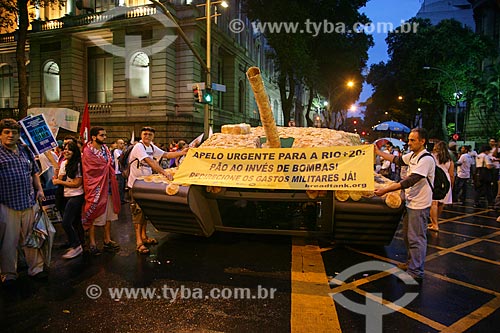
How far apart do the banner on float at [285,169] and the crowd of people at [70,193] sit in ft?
2.01

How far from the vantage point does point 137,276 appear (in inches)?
155

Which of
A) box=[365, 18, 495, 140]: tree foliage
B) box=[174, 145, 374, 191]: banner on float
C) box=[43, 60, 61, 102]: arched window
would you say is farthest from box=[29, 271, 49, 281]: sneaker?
box=[365, 18, 495, 140]: tree foliage

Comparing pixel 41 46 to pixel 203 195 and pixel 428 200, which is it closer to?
pixel 203 195

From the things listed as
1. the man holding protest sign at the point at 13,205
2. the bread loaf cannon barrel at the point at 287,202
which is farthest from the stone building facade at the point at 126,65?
the man holding protest sign at the point at 13,205

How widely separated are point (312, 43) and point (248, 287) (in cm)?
2338

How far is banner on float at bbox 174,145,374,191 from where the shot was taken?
13.2 ft

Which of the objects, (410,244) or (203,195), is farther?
(203,195)

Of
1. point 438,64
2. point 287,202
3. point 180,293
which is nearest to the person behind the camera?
point 180,293

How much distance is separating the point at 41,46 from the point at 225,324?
2735 cm

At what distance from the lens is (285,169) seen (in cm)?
426

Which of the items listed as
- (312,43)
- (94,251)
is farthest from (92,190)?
(312,43)

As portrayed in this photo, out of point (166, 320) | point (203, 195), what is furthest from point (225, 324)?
point (203, 195)

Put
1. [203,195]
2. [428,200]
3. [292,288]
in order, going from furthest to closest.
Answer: [203,195]
[428,200]
[292,288]

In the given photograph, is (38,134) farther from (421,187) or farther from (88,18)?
(88,18)
